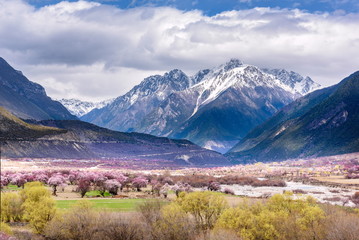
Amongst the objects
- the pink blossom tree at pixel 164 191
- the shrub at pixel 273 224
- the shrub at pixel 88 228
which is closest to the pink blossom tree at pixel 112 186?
the pink blossom tree at pixel 164 191

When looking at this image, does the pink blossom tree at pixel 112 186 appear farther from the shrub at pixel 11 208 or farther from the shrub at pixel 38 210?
the shrub at pixel 38 210

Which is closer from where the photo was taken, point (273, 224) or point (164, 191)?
point (273, 224)

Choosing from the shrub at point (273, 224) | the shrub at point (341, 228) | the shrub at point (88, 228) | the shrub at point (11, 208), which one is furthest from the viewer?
the shrub at point (11, 208)

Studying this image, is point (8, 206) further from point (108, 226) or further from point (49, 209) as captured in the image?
point (108, 226)

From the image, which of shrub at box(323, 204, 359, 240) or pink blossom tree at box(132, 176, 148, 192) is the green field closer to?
pink blossom tree at box(132, 176, 148, 192)

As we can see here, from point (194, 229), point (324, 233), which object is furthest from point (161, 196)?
point (324, 233)

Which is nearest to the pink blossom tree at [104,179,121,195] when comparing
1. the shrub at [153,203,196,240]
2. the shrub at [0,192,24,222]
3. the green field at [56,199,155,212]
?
the green field at [56,199,155,212]

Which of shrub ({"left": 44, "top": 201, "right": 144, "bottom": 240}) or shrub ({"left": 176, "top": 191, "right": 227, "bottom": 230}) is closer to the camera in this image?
shrub ({"left": 44, "top": 201, "right": 144, "bottom": 240})

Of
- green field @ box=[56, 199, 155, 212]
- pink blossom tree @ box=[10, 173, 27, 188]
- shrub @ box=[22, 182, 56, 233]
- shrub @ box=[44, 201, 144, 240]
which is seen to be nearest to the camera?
shrub @ box=[44, 201, 144, 240]

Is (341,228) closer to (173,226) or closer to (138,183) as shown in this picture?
(173,226)

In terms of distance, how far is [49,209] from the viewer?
8588 centimetres

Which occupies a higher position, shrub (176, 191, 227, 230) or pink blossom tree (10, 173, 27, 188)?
pink blossom tree (10, 173, 27, 188)

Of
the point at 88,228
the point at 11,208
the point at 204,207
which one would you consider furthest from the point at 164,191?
the point at 88,228

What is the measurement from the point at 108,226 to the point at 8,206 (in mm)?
26210
